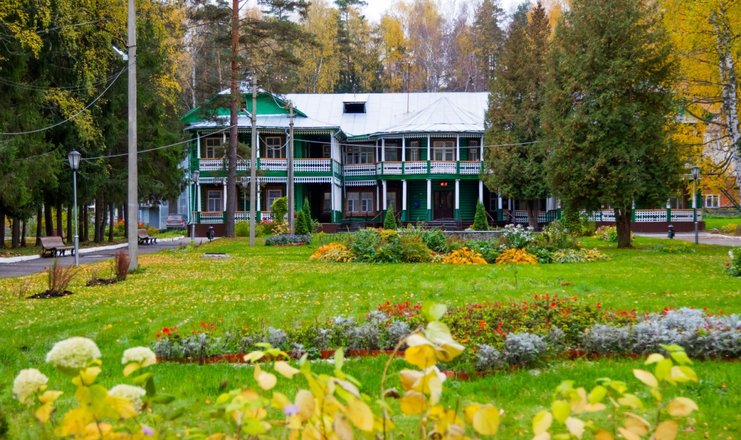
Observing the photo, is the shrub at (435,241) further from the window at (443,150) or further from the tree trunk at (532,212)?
the window at (443,150)

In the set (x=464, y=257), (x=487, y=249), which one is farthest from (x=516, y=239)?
(x=464, y=257)

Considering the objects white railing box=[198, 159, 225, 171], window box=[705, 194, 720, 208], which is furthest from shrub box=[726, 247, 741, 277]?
window box=[705, 194, 720, 208]

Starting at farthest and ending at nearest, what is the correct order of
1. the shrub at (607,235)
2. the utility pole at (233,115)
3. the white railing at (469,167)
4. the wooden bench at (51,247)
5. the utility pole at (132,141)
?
the white railing at (469,167) → the utility pole at (233,115) → the shrub at (607,235) → the wooden bench at (51,247) → the utility pole at (132,141)

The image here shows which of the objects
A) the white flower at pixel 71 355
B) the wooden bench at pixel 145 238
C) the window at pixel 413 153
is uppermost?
the window at pixel 413 153

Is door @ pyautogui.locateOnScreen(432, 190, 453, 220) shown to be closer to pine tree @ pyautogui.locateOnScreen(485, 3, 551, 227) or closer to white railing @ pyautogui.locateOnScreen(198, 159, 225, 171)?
pine tree @ pyautogui.locateOnScreen(485, 3, 551, 227)

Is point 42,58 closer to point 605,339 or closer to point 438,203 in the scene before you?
point 605,339

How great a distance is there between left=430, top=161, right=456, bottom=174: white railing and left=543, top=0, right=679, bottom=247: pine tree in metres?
18.5

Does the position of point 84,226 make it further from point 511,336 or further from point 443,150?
point 511,336

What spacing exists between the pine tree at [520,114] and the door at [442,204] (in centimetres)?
660

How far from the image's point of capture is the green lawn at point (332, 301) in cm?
486

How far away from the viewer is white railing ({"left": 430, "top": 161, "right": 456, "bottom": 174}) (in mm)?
Result: 40500

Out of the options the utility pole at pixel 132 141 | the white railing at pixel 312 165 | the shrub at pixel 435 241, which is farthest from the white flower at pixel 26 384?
the white railing at pixel 312 165

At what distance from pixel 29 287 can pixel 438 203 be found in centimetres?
A: 3229

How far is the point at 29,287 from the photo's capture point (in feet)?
41.7
